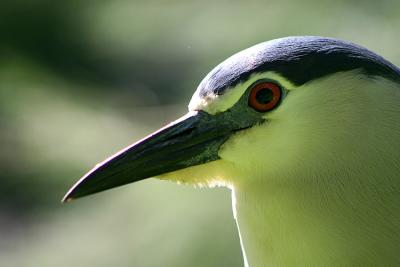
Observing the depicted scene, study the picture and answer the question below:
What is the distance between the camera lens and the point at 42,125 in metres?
6.39

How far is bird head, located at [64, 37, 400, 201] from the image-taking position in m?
2.46

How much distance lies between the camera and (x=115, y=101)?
262 inches

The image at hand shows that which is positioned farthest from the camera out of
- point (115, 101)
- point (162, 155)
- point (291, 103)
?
point (115, 101)

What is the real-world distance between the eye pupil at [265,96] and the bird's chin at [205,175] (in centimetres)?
23

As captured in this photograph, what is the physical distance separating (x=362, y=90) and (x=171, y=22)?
482cm

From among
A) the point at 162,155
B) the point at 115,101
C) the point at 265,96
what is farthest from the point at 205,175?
the point at 115,101

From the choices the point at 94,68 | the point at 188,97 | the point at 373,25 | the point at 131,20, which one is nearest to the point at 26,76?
the point at 94,68

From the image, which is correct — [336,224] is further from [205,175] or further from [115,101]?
[115,101]

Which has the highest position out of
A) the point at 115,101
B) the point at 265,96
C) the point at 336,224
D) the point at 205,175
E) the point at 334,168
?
the point at 115,101

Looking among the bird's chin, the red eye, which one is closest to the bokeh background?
the bird's chin

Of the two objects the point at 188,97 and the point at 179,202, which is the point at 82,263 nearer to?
the point at 179,202

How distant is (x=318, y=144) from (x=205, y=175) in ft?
1.18

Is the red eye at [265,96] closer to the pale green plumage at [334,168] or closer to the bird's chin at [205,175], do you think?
the pale green plumage at [334,168]

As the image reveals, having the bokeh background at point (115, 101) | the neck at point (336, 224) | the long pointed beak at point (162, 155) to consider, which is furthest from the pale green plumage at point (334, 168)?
the bokeh background at point (115, 101)
